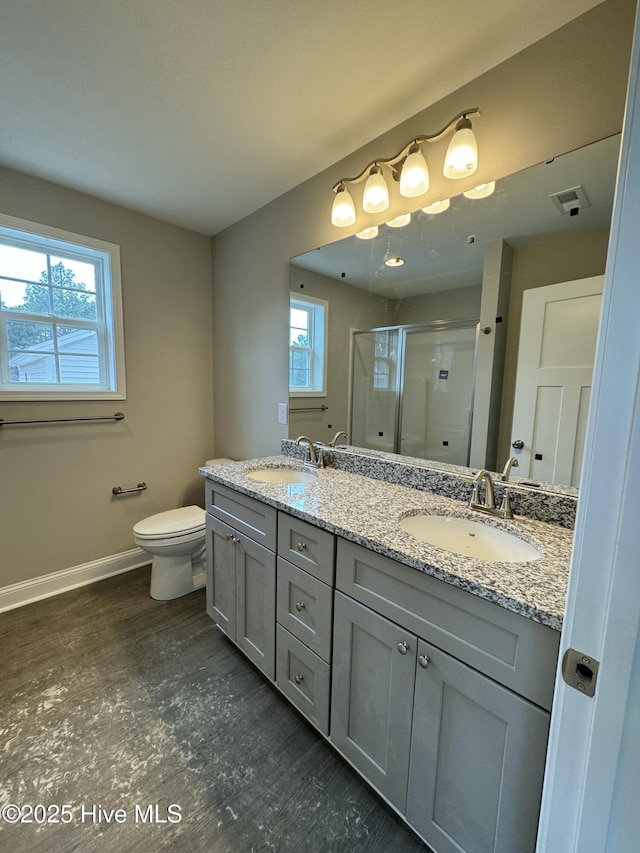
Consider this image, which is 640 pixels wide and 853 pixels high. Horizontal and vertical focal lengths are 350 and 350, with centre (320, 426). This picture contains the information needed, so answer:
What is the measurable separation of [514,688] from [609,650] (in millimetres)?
411

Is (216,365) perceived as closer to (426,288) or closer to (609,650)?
(426,288)

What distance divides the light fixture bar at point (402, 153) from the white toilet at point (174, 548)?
2.00m

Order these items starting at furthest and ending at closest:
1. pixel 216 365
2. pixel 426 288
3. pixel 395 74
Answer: pixel 216 365 < pixel 426 288 < pixel 395 74

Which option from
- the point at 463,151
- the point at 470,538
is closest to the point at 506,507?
the point at 470,538


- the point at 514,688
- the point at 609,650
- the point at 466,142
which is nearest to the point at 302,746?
the point at 514,688

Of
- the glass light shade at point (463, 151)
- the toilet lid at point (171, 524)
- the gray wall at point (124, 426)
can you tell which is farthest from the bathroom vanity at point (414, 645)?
the gray wall at point (124, 426)

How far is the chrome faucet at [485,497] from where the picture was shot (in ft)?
4.01

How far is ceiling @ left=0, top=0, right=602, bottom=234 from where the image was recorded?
1.08m

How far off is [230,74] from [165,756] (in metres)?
2.48

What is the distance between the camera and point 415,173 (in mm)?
1366

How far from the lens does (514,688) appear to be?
0.75 meters

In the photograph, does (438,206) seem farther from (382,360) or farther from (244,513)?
(244,513)

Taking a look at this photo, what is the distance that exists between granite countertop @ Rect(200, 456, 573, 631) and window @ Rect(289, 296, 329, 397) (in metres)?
0.53

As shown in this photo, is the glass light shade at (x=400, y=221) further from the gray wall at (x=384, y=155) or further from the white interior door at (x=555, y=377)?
the white interior door at (x=555, y=377)
